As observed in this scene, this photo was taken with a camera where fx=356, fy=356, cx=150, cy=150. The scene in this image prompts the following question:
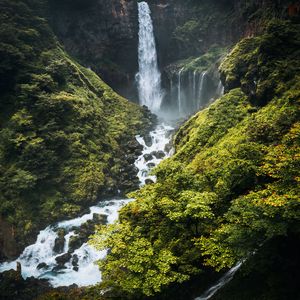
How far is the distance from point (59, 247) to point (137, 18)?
1685 inches

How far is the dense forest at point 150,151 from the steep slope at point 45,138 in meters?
0.13

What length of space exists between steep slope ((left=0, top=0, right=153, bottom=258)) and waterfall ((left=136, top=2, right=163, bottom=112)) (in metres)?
15.5

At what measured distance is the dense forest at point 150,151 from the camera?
41.9ft

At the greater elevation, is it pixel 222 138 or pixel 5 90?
pixel 5 90

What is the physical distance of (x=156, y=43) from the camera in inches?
2367

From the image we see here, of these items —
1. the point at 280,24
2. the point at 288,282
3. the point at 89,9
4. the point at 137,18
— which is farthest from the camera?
the point at 137,18

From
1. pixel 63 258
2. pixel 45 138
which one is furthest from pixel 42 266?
pixel 45 138

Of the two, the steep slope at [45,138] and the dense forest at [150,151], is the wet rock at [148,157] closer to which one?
the dense forest at [150,151]

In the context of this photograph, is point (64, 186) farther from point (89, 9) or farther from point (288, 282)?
point (89, 9)

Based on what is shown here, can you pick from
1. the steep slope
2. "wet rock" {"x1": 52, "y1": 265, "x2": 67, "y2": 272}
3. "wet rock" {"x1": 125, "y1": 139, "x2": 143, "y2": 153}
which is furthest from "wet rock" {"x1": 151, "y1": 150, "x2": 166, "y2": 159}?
"wet rock" {"x1": 52, "y1": 265, "x2": 67, "y2": 272}

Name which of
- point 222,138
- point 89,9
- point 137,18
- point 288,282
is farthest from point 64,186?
point 137,18

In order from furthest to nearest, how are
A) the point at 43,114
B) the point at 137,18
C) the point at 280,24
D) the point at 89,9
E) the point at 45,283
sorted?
the point at 137,18
the point at 89,9
the point at 43,114
the point at 280,24
the point at 45,283

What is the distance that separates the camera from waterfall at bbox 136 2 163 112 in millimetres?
58594

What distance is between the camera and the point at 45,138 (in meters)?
32.8
